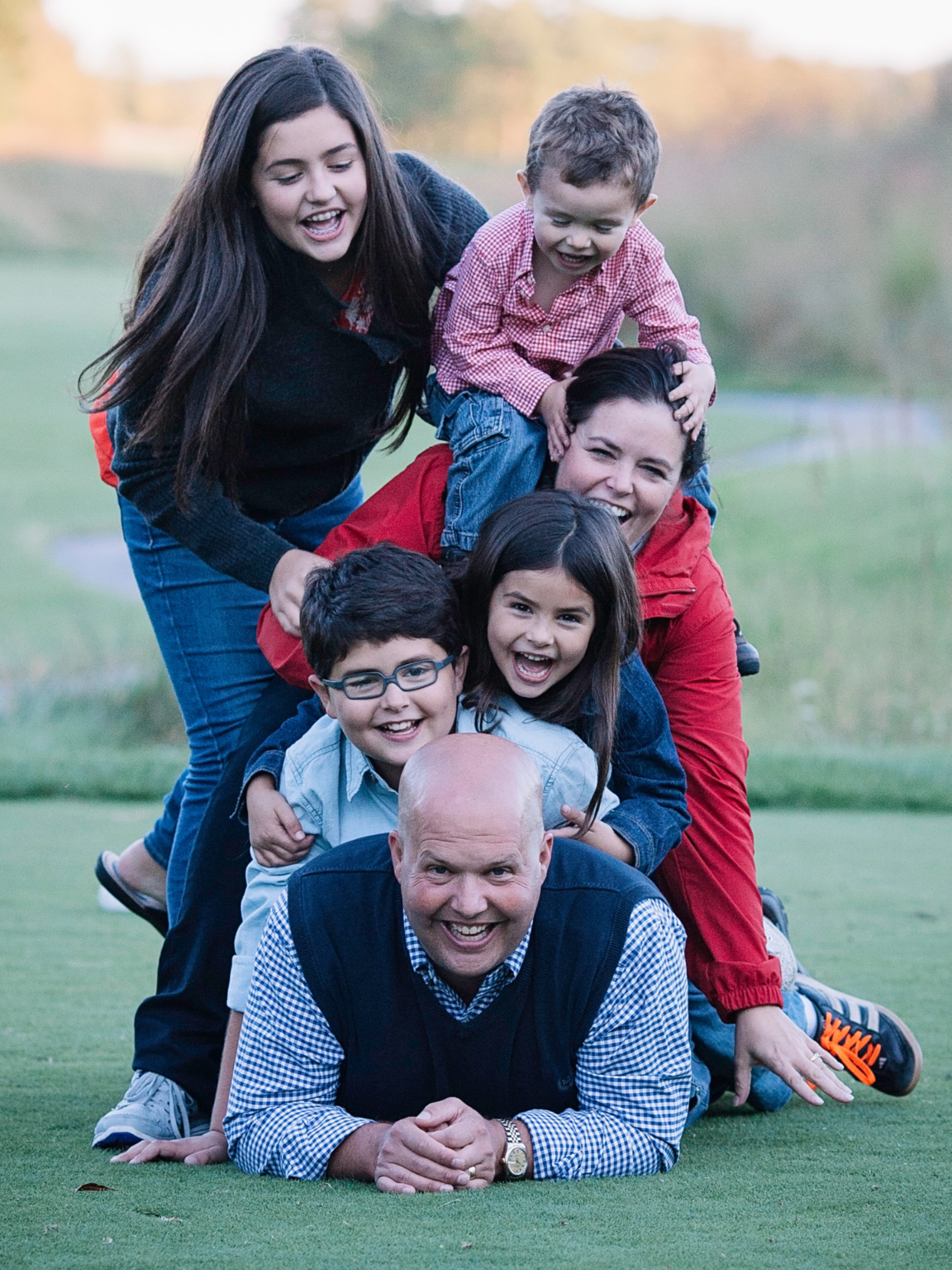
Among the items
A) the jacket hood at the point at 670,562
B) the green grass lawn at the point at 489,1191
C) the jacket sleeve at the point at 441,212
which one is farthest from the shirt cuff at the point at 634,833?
the jacket sleeve at the point at 441,212

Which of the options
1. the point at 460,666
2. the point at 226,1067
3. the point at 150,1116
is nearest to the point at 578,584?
the point at 460,666

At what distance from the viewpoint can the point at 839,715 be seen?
294 inches

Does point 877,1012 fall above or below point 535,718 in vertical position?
below

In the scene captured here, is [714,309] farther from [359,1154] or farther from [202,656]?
[359,1154]

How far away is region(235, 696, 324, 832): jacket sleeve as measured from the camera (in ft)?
8.61

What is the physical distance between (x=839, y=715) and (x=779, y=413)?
1021cm

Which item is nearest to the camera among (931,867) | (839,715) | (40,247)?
(931,867)

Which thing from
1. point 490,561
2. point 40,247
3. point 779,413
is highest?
point 40,247

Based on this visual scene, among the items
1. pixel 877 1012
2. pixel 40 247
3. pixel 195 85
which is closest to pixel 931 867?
pixel 877 1012

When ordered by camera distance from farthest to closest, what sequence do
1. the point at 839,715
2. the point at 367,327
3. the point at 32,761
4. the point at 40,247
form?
the point at 40,247
the point at 839,715
the point at 32,761
the point at 367,327

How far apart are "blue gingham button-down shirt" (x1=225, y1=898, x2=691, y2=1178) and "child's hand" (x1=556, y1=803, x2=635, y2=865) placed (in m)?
0.16

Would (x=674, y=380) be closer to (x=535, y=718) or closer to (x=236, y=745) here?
(x=535, y=718)

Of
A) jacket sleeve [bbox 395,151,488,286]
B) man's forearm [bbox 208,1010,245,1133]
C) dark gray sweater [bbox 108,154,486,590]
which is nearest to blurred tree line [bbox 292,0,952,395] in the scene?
jacket sleeve [bbox 395,151,488,286]

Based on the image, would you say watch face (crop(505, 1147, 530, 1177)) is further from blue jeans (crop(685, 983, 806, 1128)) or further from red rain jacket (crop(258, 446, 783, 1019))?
blue jeans (crop(685, 983, 806, 1128))
